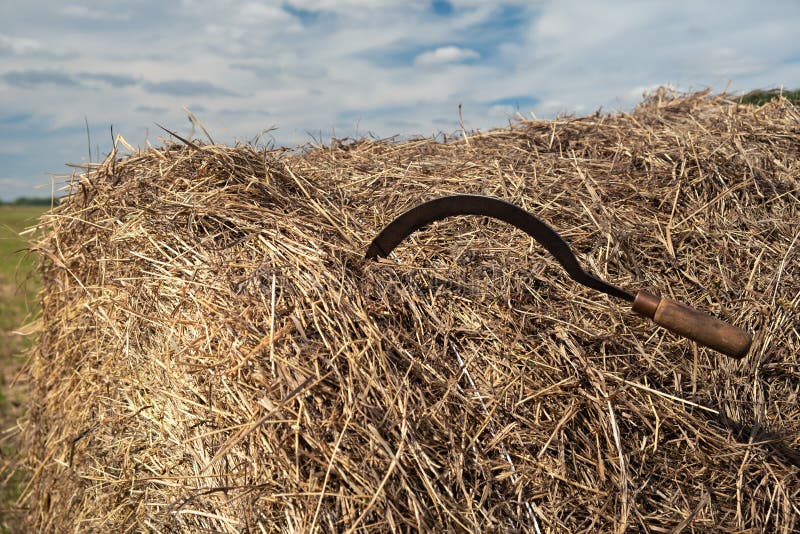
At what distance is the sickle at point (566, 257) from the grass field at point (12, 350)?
220 cm

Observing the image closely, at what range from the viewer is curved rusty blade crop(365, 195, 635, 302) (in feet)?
6.67

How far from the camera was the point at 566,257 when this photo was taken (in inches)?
82.0

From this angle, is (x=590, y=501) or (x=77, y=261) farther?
(x=77, y=261)

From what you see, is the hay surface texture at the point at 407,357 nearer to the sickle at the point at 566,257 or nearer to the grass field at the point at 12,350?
the sickle at the point at 566,257

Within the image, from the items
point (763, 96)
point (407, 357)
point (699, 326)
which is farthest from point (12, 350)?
point (763, 96)

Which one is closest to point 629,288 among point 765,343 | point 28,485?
point 765,343

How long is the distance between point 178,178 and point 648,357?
2.04 m

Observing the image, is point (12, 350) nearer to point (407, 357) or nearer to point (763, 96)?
point (407, 357)

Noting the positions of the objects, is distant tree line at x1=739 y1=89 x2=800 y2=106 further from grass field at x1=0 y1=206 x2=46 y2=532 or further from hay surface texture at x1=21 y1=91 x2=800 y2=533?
grass field at x1=0 y1=206 x2=46 y2=532

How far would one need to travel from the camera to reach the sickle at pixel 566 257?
6.18 feet

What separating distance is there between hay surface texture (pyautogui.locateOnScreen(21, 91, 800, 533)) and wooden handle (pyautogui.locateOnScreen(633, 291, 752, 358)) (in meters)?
0.24

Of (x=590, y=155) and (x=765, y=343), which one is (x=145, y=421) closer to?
(x=765, y=343)

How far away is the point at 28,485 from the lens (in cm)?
307

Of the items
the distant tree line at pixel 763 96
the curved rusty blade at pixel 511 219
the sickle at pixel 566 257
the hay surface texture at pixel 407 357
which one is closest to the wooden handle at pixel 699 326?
the sickle at pixel 566 257
